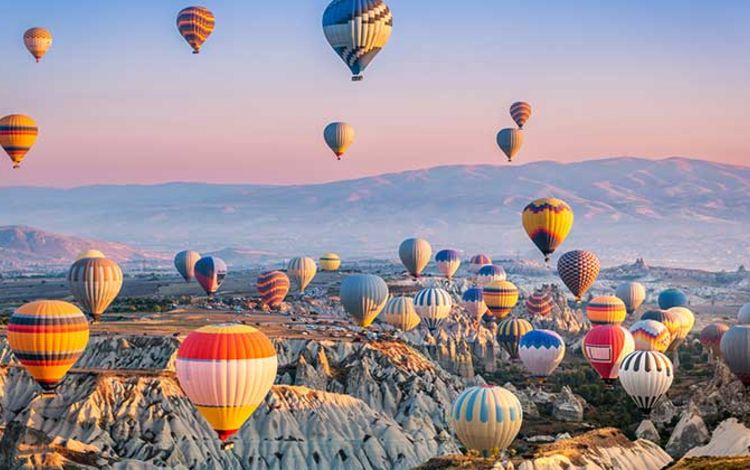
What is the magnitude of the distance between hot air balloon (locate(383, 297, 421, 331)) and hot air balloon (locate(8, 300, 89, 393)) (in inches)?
1972

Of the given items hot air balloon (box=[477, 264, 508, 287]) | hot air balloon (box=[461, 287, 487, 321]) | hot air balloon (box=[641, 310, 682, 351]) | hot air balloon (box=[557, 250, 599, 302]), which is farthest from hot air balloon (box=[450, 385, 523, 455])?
hot air balloon (box=[477, 264, 508, 287])

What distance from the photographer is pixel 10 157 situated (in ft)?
416

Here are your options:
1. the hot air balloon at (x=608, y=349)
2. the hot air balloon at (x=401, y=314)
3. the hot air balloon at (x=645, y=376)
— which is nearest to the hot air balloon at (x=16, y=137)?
the hot air balloon at (x=401, y=314)

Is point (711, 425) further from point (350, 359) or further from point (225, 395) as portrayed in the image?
point (225, 395)

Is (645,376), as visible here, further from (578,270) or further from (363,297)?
(578,270)

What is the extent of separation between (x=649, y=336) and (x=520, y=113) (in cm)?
3463

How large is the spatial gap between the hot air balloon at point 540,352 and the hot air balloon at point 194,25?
39.1 meters

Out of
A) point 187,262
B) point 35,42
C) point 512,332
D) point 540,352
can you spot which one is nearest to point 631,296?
point 512,332

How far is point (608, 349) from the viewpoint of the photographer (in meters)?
105

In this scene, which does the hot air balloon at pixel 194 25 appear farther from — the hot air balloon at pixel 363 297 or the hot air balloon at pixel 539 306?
the hot air balloon at pixel 539 306

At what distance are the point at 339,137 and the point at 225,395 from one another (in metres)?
60.3

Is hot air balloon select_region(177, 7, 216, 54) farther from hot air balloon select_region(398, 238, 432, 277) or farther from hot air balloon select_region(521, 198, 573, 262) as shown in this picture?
hot air balloon select_region(398, 238, 432, 277)

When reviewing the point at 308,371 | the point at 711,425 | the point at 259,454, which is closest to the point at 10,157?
the point at 308,371

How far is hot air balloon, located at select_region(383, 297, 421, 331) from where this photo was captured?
133 metres
